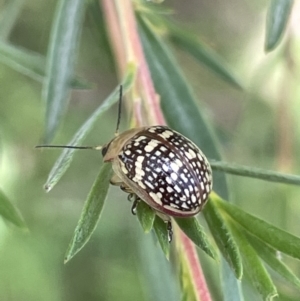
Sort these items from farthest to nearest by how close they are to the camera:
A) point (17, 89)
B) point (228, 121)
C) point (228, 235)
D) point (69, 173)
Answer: point (228, 121) → point (69, 173) → point (17, 89) → point (228, 235)

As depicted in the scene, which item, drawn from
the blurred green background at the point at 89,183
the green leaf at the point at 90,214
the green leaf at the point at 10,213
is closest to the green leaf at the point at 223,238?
the green leaf at the point at 90,214

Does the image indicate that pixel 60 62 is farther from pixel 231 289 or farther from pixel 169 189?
pixel 231 289

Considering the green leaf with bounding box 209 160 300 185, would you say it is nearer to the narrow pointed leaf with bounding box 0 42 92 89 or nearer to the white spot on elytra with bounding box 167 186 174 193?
the white spot on elytra with bounding box 167 186 174 193

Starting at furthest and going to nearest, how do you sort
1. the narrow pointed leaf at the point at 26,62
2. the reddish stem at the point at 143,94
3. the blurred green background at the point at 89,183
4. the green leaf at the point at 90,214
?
1. the blurred green background at the point at 89,183
2. the narrow pointed leaf at the point at 26,62
3. the reddish stem at the point at 143,94
4. the green leaf at the point at 90,214

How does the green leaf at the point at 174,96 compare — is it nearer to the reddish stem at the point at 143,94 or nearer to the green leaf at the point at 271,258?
the reddish stem at the point at 143,94

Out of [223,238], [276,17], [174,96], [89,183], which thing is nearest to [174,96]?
[174,96]

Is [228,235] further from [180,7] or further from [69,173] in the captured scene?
[180,7]

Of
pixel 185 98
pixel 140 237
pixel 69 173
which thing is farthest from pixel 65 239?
pixel 185 98
